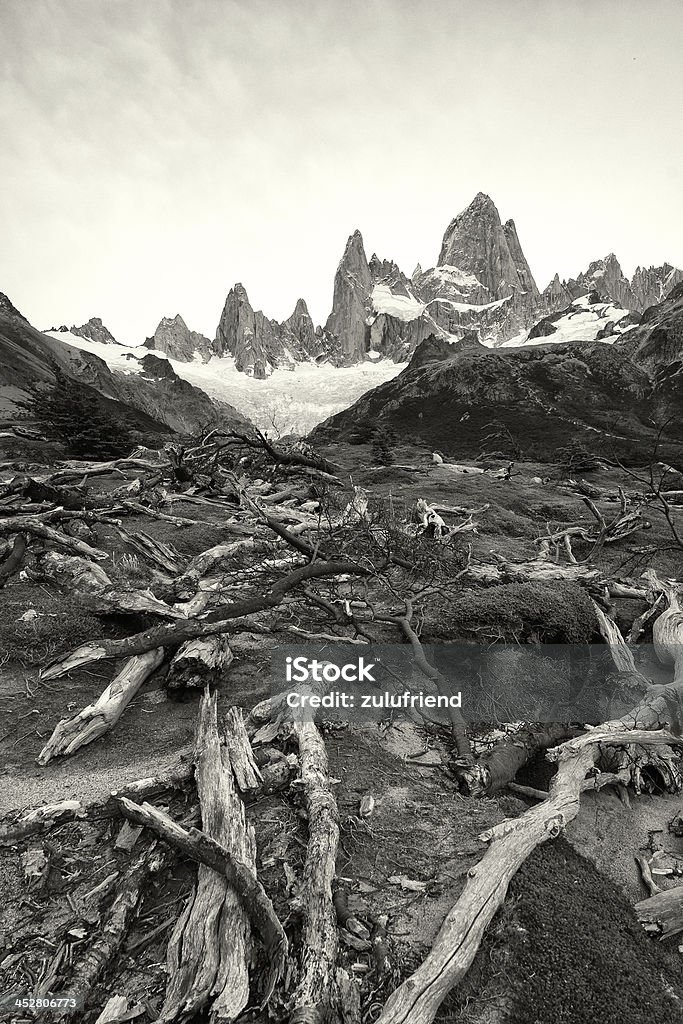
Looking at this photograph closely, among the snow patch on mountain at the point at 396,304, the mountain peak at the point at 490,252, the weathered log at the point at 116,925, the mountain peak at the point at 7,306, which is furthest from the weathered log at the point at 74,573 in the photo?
the mountain peak at the point at 490,252

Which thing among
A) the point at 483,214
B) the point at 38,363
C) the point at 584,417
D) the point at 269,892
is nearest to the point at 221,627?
the point at 269,892

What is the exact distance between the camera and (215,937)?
328 centimetres

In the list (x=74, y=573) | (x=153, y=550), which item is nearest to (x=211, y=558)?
(x=153, y=550)

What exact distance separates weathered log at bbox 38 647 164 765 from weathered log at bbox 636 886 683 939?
5.40 meters

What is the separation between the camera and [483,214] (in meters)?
194

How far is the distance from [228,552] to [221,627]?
4.49 meters

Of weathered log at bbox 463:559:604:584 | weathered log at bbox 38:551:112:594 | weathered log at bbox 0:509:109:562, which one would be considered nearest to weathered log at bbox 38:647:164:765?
weathered log at bbox 38:551:112:594

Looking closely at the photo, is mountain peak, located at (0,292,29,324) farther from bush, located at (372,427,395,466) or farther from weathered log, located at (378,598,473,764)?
weathered log, located at (378,598,473,764)

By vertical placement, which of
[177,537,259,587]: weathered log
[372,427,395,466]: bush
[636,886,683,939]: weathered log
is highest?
[372,427,395,466]: bush

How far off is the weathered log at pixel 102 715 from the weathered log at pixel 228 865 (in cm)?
139

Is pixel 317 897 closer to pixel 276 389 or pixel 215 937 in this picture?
pixel 215 937

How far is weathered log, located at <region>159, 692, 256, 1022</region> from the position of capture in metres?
2.91

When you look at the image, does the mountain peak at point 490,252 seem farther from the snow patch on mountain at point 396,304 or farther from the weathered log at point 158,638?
the weathered log at point 158,638

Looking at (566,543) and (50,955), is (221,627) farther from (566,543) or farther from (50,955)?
(566,543)
